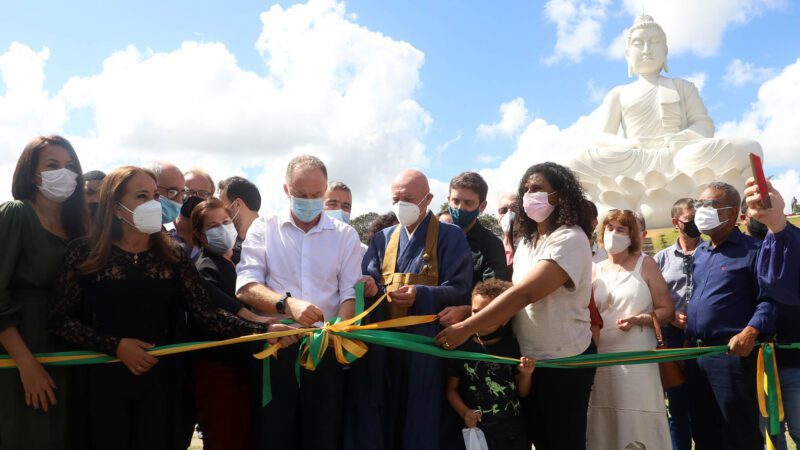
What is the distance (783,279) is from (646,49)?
18.1 metres

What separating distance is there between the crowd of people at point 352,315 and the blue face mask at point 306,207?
0.05ft

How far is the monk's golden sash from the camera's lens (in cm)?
398

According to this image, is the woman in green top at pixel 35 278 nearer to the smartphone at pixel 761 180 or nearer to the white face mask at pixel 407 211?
the white face mask at pixel 407 211

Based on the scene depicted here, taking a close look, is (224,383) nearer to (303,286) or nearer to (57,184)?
(303,286)

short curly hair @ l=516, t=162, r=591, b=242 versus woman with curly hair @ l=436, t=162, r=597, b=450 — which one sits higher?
short curly hair @ l=516, t=162, r=591, b=242

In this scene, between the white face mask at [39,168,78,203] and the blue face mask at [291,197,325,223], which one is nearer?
the white face mask at [39,168,78,203]

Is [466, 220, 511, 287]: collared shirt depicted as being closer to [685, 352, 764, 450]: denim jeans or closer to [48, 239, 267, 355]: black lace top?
[685, 352, 764, 450]: denim jeans

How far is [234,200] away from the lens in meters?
5.43

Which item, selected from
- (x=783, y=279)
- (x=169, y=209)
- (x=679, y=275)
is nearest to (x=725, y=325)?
(x=783, y=279)

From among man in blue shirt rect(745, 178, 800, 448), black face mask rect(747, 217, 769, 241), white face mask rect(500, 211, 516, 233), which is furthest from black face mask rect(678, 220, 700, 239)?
white face mask rect(500, 211, 516, 233)

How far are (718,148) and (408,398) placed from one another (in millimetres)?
17029

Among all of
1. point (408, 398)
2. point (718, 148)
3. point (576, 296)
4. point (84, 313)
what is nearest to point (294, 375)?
point (408, 398)

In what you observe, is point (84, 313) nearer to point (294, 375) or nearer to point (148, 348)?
point (148, 348)

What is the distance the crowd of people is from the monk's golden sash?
0.04 ft
